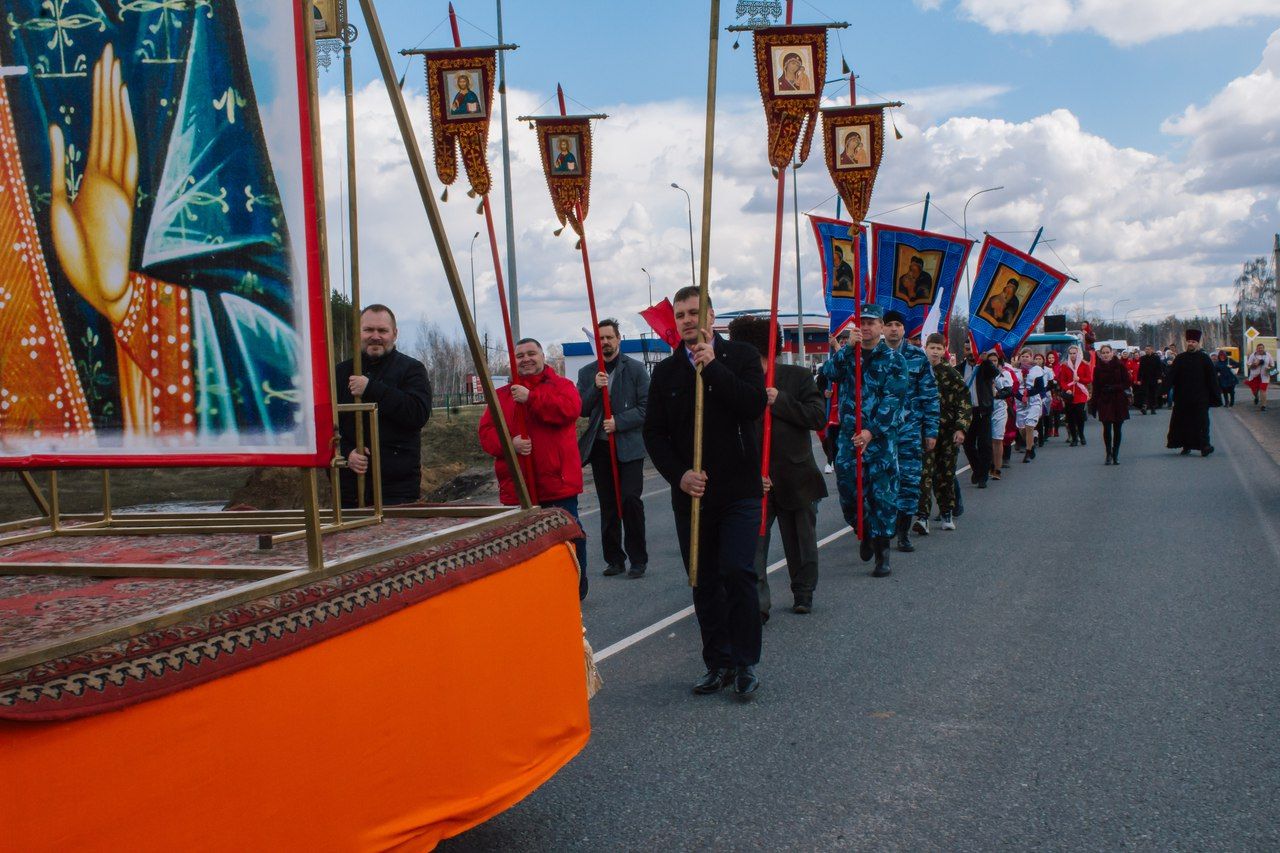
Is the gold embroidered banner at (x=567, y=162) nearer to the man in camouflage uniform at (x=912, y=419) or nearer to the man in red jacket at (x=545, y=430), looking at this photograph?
the man in red jacket at (x=545, y=430)

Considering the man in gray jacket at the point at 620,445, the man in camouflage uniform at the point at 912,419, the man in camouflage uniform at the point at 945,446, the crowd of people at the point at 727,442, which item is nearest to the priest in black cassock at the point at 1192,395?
the crowd of people at the point at 727,442

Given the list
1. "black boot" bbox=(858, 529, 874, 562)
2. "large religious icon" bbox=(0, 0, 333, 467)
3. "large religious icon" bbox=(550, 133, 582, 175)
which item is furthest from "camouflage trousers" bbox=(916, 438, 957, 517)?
"large religious icon" bbox=(0, 0, 333, 467)

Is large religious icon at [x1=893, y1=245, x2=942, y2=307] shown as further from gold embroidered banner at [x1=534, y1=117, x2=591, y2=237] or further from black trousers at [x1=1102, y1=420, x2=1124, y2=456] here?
gold embroidered banner at [x1=534, y1=117, x2=591, y2=237]

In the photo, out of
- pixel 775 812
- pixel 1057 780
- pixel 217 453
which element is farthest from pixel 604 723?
pixel 217 453

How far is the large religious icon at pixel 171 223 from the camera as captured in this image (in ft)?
9.13

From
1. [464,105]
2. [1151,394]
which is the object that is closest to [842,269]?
[464,105]

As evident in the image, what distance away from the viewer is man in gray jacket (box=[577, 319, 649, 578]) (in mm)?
9305

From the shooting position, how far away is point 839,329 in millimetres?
14219

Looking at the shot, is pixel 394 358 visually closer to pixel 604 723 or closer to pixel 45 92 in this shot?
pixel 604 723

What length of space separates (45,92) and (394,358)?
354cm

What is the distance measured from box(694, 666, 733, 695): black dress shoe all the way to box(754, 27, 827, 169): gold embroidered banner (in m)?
2.94

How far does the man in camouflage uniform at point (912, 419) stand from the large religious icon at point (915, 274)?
4.40 metres

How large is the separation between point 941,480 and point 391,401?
22.1 ft

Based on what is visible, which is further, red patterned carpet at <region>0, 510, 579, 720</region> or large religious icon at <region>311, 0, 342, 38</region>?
large religious icon at <region>311, 0, 342, 38</region>
